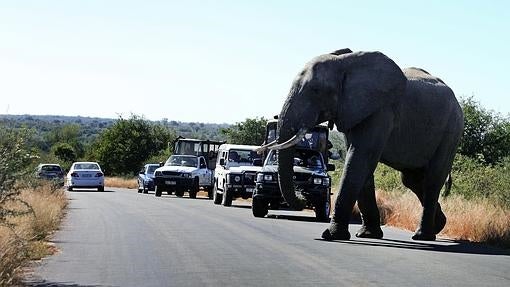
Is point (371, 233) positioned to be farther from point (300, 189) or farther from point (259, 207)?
point (259, 207)

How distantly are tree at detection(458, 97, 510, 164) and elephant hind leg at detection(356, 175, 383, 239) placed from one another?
21502mm

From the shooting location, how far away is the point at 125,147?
86.2 m

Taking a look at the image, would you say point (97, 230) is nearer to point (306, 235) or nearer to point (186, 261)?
point (306, 235)

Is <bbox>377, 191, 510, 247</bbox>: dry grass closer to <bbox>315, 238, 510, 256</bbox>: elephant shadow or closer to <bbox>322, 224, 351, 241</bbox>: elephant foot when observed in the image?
<bbox>315, 238, 510, 256</bbox>: elephant shadow

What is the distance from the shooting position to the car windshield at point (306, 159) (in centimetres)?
2580

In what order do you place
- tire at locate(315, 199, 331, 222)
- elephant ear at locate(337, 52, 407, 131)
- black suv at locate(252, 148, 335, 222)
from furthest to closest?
tire at locate(315, 199, 331, 222) → black suv at locate(252, 148, 335, 222) → elephant ear at locate(337, 52, 407, 131)

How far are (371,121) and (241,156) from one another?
1565cm

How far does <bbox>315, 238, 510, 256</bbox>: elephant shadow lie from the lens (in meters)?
16.1

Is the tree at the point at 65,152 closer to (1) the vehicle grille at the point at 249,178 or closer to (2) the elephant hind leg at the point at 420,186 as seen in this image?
(1) the vehicle grille at the point at 249,178

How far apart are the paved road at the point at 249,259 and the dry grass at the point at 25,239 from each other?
0.31 m

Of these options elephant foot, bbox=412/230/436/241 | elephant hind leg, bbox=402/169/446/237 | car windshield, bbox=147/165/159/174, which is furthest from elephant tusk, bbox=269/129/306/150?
car windshield, bbox=147/165/159/174

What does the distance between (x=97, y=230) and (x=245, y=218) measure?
18.1 feet

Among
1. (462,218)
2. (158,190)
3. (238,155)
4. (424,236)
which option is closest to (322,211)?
(462,218)

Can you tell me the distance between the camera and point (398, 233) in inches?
808
